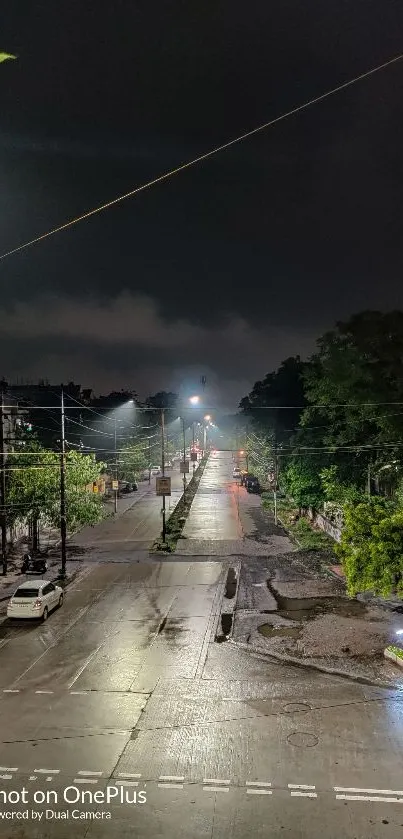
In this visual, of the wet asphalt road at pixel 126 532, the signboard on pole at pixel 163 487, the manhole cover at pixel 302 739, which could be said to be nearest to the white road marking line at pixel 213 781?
the manhole cover at pixel 302 739

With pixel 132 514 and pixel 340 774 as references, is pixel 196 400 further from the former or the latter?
pixel 340 774

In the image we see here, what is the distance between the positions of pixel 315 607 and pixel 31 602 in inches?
450

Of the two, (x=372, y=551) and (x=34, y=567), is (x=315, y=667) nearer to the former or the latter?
(x=372, y=551)

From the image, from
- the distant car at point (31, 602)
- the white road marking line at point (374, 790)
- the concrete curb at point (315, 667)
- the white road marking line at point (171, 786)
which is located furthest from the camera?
the distant car at point (31, 602)

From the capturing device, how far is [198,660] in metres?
19.0

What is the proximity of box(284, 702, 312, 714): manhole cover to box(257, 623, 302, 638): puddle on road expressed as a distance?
5.88m

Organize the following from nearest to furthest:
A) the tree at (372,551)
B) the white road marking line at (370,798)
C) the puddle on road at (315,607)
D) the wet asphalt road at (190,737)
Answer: the wet asphalt road at (190,737), the white road marking line at (370,798), the tree at (372,551), the puddle on road at (315,607)

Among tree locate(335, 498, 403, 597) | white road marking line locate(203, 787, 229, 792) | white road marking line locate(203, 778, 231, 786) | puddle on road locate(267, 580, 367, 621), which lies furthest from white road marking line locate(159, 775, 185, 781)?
puddle on road locate(267, 580, 367, 621)

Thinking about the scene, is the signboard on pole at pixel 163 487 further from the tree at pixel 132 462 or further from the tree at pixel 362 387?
the tree at pixel 132 462

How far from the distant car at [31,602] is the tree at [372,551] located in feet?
39.4

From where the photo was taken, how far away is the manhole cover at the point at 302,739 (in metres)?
13.3

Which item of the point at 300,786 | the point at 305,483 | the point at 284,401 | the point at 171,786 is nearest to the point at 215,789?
the point at 171,786

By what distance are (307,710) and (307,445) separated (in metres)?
27.8

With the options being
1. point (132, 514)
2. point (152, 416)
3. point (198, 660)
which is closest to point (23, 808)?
point (198, 660)
